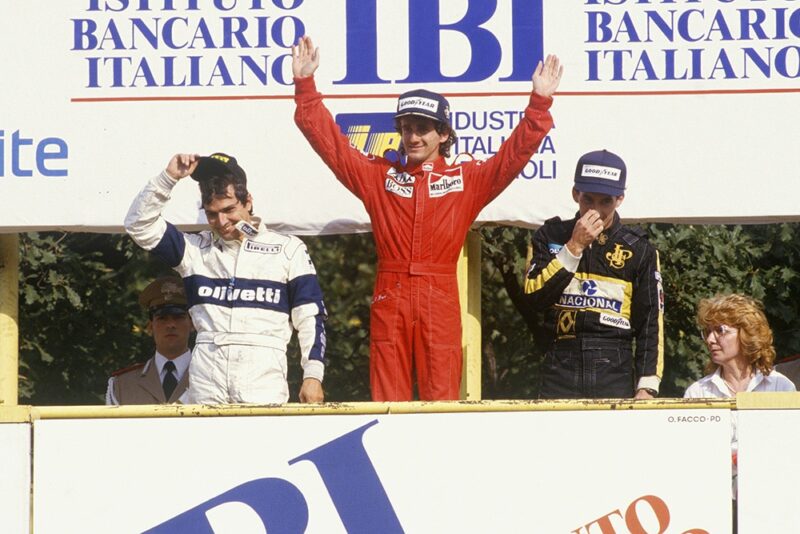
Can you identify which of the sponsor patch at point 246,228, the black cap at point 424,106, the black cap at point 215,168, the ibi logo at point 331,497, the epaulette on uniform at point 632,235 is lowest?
the ibi logo at point 331,497

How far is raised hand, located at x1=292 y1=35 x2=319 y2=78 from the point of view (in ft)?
25.0

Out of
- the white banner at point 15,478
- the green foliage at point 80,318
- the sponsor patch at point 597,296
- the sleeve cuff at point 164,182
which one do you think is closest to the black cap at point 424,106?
the sponsor patch at point 597,296

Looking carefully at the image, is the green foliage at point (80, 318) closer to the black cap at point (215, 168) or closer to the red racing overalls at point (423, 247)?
the black cap at point (215, 168)

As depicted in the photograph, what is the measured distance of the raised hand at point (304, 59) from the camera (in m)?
7.62

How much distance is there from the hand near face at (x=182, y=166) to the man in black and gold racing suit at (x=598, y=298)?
1750mm

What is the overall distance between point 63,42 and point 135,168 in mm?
848

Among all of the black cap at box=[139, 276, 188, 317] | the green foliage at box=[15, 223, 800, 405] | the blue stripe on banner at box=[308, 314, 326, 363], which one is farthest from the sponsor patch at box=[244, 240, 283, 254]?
the green foliage at box=[15, 223, 800, 405]

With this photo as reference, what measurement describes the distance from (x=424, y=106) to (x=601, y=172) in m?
0.93

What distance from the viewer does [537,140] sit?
23.8 feet

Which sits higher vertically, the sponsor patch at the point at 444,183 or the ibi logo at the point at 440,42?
the ibi logo at the point at 440,42

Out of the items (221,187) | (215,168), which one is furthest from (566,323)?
(215,168)

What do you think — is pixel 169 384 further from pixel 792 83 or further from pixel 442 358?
pixel 792 83

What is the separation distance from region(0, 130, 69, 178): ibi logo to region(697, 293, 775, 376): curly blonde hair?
3703 millimetres

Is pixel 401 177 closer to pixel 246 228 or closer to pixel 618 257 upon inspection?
pixel 246 228
